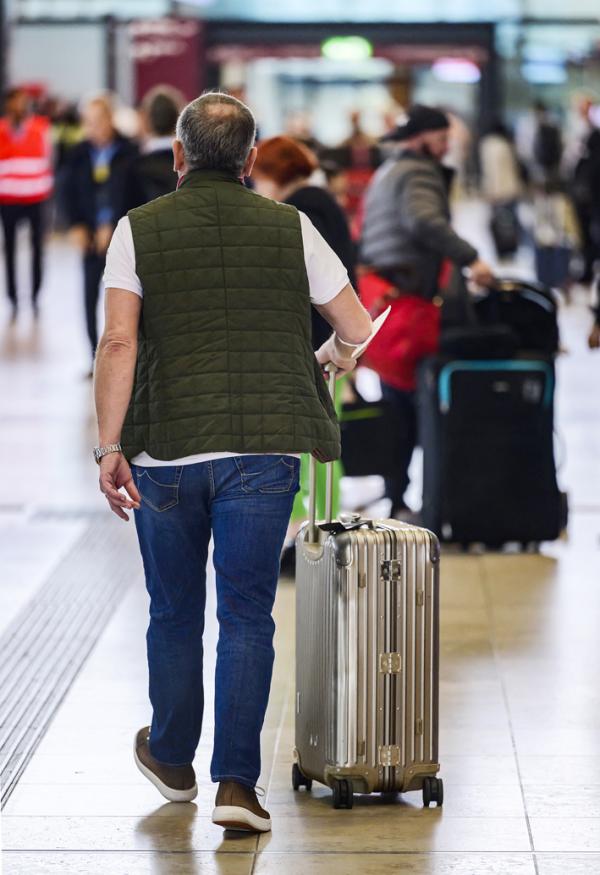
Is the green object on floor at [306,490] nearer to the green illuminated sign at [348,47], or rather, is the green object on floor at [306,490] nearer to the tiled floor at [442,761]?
the tiled floor at [442,761]

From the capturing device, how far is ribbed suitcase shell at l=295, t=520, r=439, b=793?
3.75 meters

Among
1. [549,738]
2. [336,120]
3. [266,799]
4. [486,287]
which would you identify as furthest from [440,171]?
[336,120]

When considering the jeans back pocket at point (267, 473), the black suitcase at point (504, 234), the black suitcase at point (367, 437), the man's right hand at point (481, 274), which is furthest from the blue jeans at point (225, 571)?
the black suitcase at point (504, 234)

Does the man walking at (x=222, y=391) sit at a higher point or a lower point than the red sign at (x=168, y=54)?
higher

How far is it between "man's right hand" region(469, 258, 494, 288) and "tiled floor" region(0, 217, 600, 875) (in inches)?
43.0

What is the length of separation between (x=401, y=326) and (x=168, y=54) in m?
32.2

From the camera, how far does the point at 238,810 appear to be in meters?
3.65

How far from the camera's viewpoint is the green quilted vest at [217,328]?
11.7 ft

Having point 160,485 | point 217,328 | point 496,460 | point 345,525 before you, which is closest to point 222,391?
point 217,328

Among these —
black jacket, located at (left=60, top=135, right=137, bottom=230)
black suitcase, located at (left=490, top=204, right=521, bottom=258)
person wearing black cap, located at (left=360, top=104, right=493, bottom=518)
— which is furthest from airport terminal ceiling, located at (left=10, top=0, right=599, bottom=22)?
person wearing black cap, located at (left=360, top=104, right=493, bottom=518)

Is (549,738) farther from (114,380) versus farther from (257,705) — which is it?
(114,380)

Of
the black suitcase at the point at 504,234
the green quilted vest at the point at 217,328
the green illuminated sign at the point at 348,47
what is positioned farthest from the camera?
the green illuminated sign at the point at 348,47

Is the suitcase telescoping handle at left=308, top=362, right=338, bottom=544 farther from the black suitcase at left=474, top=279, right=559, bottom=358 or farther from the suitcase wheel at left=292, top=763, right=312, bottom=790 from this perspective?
the black suitcase at left=474, top=279, right=559, bottom=358

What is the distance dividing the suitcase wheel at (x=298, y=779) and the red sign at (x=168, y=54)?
32.8 meters
